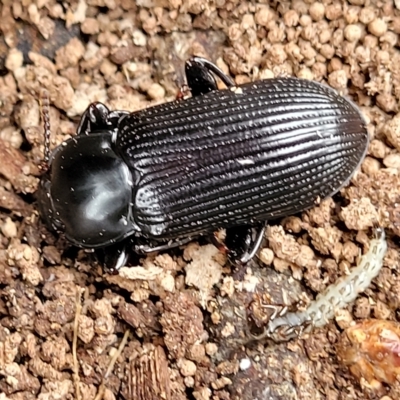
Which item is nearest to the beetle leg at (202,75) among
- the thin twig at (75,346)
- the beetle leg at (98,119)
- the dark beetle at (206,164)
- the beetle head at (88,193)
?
the dark beetle at (206,164)

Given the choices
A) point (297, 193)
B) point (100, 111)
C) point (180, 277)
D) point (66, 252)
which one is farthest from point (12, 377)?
point (297, 193)

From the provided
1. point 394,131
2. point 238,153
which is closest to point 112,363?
point 238,153

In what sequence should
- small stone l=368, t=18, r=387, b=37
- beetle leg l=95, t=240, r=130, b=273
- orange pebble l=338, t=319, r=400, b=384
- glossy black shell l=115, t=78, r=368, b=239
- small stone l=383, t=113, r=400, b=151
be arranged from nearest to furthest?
glossy black shell l=115, t=78, r=368, b=239 → orange pebble l=338, t=319, r=400, b=384 → beetle leg l=95, t=240, r=130, b=273 → small stone l=383, t=113, r=400, b=151 → small stone l=368, t=18, r=387, b=37

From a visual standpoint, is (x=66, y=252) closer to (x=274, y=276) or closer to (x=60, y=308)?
(x=60, y=308)

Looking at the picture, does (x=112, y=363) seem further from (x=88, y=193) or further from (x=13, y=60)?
(x=13, y=60)

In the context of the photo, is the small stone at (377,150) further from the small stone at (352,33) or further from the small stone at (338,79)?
the small stone at (352,33)

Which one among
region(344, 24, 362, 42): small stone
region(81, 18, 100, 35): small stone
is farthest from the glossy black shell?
region(81, 18, 100, 35): small stone

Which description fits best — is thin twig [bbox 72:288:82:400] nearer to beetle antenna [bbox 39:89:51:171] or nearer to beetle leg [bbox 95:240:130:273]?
beetle leg [bbox 95:240:130:273]
